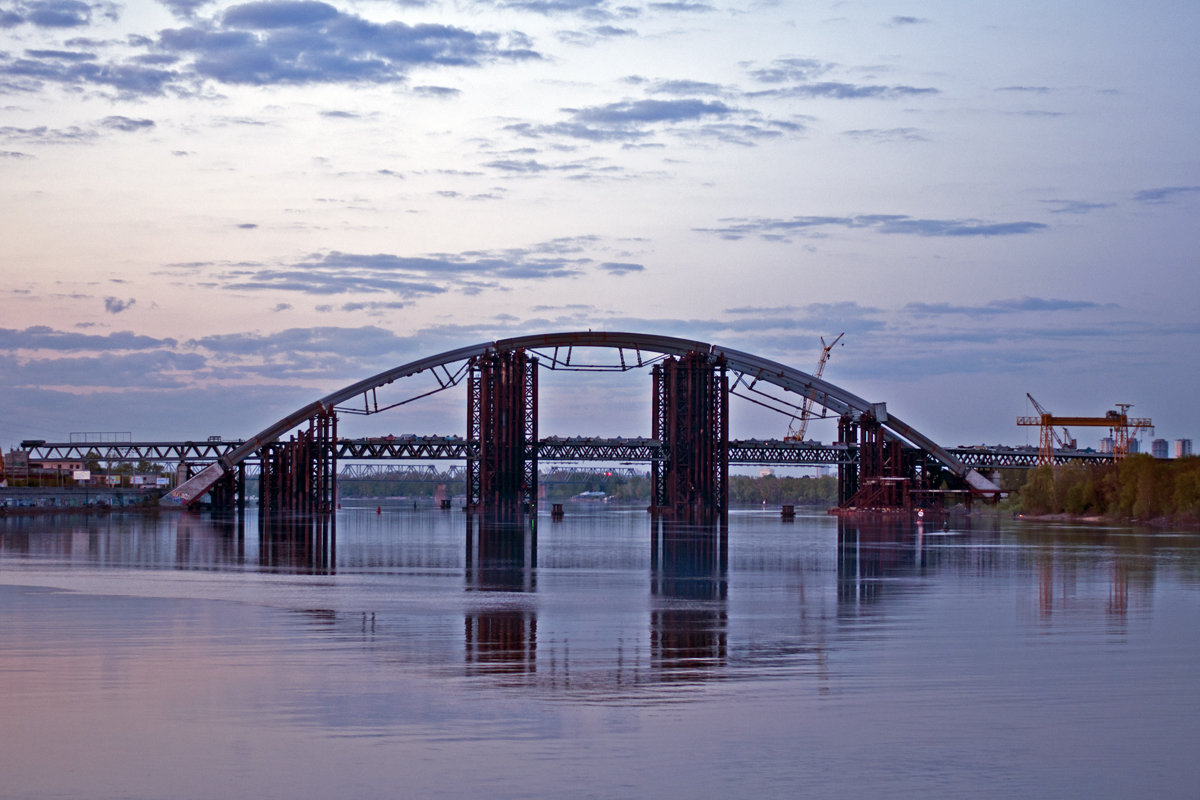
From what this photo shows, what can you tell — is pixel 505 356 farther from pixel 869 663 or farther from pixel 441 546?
pixel 869 663

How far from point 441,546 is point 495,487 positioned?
88.8 metres

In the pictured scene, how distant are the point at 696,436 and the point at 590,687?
157 m

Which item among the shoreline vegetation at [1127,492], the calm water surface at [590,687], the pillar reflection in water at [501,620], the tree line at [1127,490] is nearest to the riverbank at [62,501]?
the pillar reflection in water at [501,620]

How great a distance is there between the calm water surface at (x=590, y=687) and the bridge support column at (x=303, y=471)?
4863 inches

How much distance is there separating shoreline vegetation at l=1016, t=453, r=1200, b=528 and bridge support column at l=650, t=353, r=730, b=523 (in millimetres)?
43976

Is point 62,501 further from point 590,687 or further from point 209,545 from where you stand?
point 590,687

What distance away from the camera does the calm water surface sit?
18984mm

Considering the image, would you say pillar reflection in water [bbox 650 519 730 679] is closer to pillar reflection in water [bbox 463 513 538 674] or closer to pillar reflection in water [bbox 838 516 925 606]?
pillar reflection in water [bbox 463 513 538 674]

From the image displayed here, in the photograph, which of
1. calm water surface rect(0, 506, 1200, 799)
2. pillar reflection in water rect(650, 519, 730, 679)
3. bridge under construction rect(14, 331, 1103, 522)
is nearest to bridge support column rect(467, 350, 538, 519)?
bridge under construction rect(14, 331, 1103, 522)

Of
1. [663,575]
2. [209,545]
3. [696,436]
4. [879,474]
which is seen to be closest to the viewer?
[663,575]

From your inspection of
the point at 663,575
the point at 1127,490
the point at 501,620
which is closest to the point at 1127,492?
the point at 1127,490

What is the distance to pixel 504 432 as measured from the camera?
17850 centimetres

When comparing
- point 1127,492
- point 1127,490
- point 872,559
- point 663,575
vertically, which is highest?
point 1127,490

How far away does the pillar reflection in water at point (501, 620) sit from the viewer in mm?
29844
